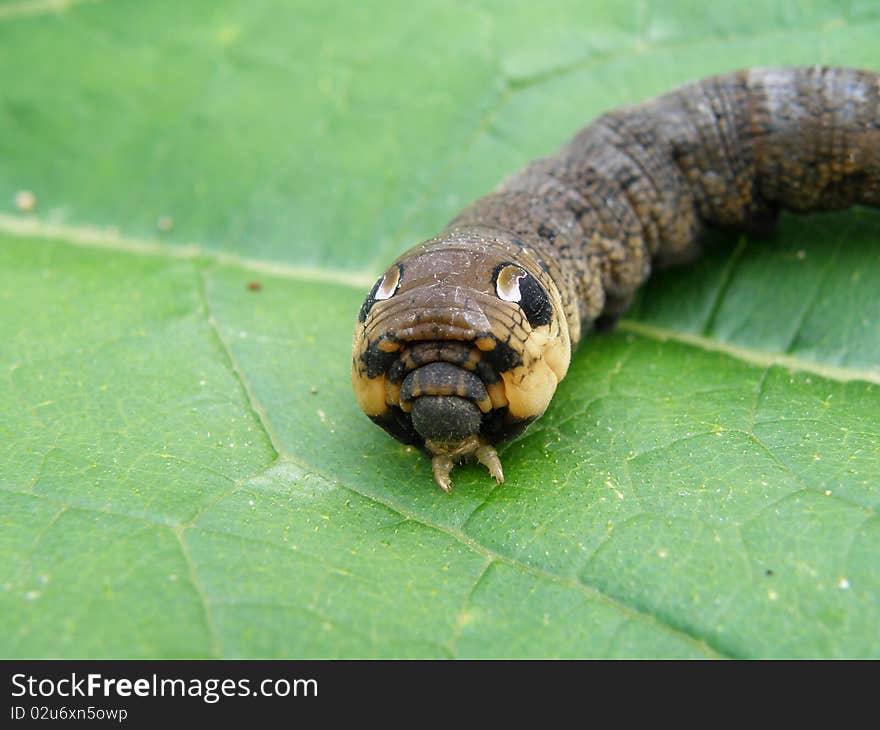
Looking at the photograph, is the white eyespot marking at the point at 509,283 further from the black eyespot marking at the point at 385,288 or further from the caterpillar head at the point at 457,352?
the black eyespot marking at the point at 385,288

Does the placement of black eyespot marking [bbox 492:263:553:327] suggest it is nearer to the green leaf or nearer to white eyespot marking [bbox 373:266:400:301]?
white eyespot marking [bbox 373:266:400:301]

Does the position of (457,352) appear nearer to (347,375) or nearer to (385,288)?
(385,288)

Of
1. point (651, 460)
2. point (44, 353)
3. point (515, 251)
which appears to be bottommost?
point (44, 353)

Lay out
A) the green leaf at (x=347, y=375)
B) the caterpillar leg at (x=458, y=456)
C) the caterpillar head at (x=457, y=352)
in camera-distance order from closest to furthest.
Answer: the green leaf at (x=347, y=375) → the caterpillar head at (x=457, y=352) → the caterpillar leg at (x=458, y=456)

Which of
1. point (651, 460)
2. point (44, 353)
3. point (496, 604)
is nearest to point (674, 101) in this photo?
point (651, 460)

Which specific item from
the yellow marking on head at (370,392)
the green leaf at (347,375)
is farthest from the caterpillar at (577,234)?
the green leaf at (347,375)

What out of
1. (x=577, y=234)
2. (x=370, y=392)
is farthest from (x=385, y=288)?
(x=577, y=234)

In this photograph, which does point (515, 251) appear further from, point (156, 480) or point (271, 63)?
point (271, 63)

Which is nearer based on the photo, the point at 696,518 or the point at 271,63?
the point at 696,518
